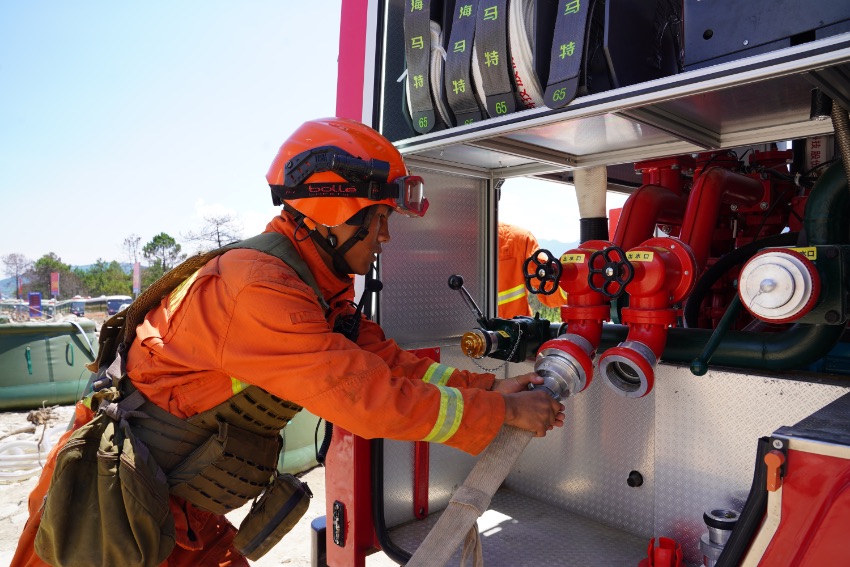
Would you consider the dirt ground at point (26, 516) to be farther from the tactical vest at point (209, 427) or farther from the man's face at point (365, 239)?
Answer: the man's face at point (365, 239)

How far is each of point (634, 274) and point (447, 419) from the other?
819 millimetres

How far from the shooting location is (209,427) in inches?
79.7

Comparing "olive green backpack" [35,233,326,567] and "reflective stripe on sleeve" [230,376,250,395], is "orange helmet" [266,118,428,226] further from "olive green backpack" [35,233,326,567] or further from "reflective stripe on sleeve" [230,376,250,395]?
"reflective stripe on sleeve" [230,376,250,395]

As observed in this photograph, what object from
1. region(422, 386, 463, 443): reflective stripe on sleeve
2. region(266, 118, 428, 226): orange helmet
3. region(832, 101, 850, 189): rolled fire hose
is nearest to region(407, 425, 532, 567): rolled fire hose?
region(422, 386, 463, 443): reflective stripe on sleeve

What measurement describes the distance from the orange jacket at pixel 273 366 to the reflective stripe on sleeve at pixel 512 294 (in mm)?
2745

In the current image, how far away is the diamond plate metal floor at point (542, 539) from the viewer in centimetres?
264

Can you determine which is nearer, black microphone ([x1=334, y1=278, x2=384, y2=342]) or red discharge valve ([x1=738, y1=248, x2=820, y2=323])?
red discharge valve ([x1=738, y1=248, x2=820, y2=323])

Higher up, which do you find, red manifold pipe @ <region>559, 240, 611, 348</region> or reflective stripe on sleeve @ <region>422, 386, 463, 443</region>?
red manifold pipe @ <region>559, 240, 611, 348</region>

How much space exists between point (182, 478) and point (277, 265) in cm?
79

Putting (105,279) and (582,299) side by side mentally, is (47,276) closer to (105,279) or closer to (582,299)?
(105,279)

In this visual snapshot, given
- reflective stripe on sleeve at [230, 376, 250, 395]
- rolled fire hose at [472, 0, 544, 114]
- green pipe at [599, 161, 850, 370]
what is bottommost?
reflective stripe on sleeve at [230, 376, 250, 395]

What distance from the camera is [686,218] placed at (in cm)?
278

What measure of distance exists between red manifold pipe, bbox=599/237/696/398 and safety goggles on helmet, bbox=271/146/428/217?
2.89 feet

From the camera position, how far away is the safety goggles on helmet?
6.57ft
